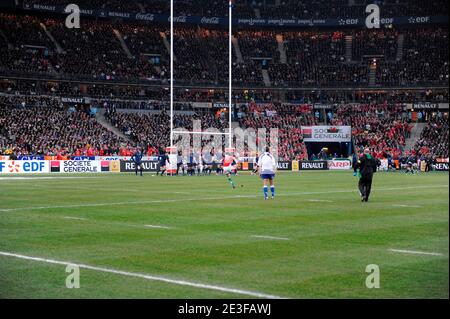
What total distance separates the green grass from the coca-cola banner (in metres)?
49.5

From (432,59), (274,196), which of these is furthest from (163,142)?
(274,196)

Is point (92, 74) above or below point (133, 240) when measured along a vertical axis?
above

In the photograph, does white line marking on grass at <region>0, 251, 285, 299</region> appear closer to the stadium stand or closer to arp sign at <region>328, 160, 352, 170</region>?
the stadium stand

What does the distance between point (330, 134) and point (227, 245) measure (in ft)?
204

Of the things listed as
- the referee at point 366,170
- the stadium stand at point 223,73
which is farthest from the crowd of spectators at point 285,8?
the referee at point 366,170

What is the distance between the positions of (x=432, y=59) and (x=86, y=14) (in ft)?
138

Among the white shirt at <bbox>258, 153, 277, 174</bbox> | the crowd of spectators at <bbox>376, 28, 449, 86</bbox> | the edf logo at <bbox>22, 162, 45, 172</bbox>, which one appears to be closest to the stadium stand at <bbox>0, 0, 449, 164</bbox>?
the crowd of spectators at <bbox>376, 28, 449, 86</bbox>

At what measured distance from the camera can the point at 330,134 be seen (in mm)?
74625

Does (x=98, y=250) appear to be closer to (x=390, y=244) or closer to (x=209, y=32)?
(x=390, y=244)

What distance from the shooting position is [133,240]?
565 inches

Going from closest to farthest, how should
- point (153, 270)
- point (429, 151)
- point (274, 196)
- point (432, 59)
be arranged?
point (153, 270) < point (274, 196) < point (429, 151) < point (432, 59)

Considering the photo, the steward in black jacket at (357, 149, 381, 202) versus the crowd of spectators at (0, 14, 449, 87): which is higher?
the crowd of spectators at (0, 14, 449, 87)

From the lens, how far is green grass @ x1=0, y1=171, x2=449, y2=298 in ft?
31.0

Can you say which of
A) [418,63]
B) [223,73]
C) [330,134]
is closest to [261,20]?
[223,73]
